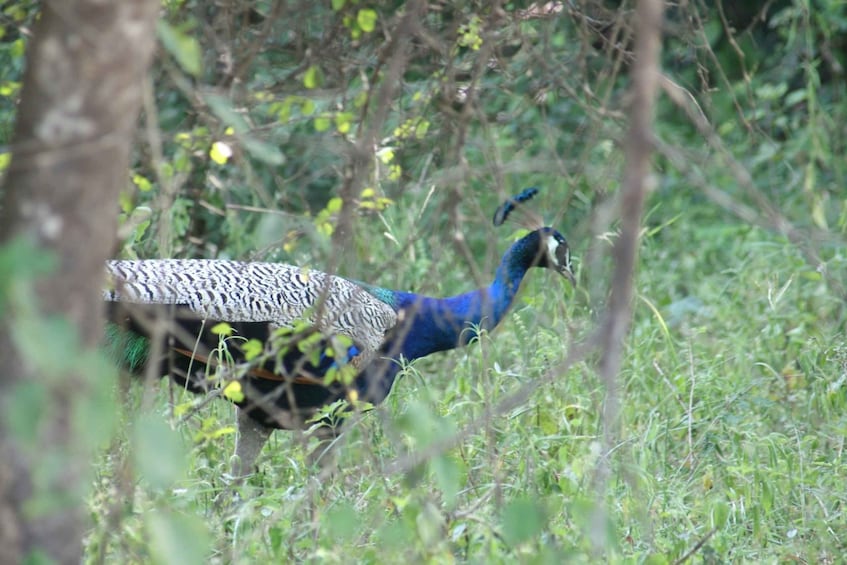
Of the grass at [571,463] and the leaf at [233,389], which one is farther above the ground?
the leaf at [233,389]

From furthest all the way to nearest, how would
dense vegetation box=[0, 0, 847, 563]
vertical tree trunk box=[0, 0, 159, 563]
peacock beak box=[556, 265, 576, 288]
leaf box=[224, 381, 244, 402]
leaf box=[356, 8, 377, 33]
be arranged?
peacock beak box=[556, 265, 576, 288]
leaf box=[356, 8, 377, 33]
leaf box=[224, 381, 244, 402]
dense vegetation box=[0, 0, 847, 563]
vertical tree trunk box=[0, 0, 159, 563]

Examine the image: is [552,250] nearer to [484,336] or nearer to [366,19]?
[484,336]

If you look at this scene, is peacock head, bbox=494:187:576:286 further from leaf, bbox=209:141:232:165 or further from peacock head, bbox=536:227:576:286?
leaf, bbox=209:141:232:165

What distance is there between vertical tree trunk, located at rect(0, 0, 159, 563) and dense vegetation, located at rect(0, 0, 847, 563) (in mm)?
79

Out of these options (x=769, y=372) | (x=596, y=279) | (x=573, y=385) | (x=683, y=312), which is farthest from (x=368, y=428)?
(x=683, y=312)

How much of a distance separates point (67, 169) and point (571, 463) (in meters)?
1.61

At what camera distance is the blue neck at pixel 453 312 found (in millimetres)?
4121

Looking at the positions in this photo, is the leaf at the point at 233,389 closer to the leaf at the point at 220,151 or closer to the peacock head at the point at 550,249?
the leaf at the point at 220,151

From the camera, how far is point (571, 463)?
2.88 metres

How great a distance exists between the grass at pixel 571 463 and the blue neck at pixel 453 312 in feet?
0.27

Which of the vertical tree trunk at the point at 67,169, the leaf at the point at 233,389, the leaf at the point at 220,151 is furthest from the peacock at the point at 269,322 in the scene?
the vertical tree trunk at the point at 67,169

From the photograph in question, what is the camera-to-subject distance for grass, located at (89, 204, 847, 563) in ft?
7.24

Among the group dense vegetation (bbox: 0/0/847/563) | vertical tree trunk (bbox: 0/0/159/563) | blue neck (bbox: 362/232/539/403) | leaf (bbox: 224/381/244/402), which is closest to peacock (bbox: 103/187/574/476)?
blue neck (bbox: 362/232/539/403)

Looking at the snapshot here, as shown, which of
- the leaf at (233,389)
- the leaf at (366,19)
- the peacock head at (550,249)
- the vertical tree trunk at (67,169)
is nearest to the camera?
the vertical tree trunk at (67,169)
